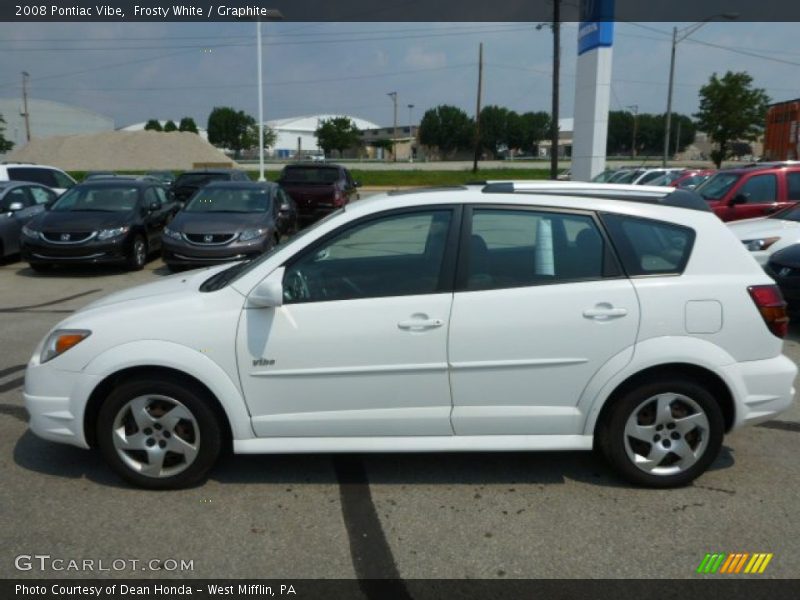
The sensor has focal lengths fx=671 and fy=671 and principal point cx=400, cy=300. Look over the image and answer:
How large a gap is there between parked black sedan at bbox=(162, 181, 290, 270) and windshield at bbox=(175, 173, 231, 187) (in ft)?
26.5

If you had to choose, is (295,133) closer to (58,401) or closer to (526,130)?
(526,130)

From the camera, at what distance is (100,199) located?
12.2 metres

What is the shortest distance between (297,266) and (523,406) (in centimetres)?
145

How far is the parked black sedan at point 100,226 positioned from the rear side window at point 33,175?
4.49 metres

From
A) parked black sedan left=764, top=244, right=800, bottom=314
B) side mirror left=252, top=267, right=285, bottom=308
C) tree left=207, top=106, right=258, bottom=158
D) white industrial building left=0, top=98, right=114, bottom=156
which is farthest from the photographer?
tree left=207, top=106, right=258, bottom=158

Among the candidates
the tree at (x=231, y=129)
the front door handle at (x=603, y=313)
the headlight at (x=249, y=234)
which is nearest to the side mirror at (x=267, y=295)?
the front door handle at (x=603, y=313)

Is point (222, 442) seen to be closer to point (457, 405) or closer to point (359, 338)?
point (359, 338)

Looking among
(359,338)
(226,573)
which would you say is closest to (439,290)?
(359,338)

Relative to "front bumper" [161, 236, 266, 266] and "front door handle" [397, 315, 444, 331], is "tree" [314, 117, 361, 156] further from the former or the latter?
"front door handle" [397, 315, 444, 331]

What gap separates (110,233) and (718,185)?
429 inches

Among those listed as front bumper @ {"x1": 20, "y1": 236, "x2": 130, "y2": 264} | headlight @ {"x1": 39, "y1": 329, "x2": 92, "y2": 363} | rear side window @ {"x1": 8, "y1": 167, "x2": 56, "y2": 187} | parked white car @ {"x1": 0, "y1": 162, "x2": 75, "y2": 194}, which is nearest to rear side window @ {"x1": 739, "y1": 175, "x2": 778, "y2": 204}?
front bumper @ {"x1": 20, "y1": 236, "x2": 130, "y2": 264}

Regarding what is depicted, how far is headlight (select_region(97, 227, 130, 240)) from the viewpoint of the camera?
1103cm

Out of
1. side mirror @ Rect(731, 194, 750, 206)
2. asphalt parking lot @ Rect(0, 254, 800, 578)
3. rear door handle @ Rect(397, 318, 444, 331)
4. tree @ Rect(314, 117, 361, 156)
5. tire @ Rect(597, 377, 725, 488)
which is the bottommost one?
asphalt parking lot @ Rect(0, 254, 800, 578)

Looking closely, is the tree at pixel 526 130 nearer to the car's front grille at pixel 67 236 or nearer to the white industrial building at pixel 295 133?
the white industrial building at pixel 295 133
